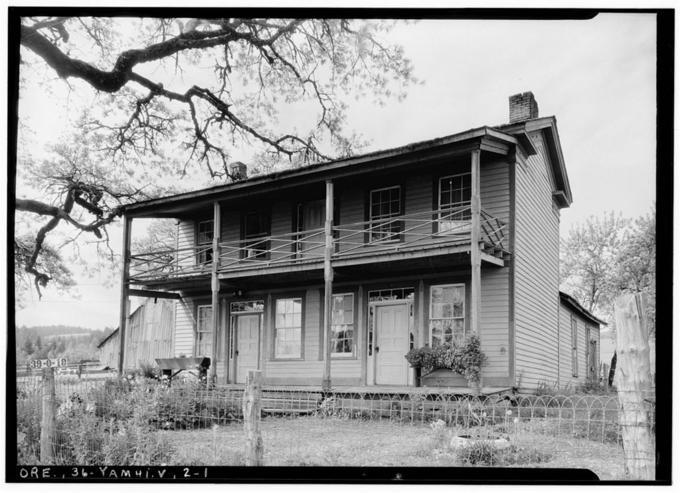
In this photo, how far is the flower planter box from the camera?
1469 cm

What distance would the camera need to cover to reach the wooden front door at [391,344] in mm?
16172

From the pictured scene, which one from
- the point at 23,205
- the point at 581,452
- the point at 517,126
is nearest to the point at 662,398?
the point at 581,452

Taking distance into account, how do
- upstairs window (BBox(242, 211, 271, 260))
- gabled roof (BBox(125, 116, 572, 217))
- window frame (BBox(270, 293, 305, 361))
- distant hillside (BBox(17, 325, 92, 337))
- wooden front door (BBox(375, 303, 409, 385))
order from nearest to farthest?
distant hillside (BBox(17, 325, 92, 337))
gabled roof (BBox(125, 116, 572, 217))
wooden front door (BBox(375, 303, 409, 385))
window frame (BBox(270, 293, 305, 361))
upstairs window (BBox(242, 211, 271, 260))

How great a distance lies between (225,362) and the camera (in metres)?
19.6

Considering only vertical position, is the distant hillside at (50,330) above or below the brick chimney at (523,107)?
below

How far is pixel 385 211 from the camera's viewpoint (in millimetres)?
16922

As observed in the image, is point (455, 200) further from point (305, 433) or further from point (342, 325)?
point (305, 433)

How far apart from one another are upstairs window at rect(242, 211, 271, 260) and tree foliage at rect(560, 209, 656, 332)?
9806mm

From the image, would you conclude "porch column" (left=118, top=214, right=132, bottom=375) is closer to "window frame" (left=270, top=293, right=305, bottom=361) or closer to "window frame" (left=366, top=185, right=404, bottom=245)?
"window frame" (left=270, top=293, right=305, bottom=361)

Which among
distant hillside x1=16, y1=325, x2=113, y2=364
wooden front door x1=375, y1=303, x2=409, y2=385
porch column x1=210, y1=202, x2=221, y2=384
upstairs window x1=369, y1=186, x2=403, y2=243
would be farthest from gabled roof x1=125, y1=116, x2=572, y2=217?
distant hillside x1=16, y1=325, x2=113, y2=364

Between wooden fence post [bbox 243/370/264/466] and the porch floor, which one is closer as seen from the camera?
wooden fence post [bbox 243/370/264/466]

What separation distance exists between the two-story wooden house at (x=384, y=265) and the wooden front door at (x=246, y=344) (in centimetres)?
4

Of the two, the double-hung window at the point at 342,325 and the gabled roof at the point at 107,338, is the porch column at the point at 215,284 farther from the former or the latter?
the gabled roof at the point at 107,338

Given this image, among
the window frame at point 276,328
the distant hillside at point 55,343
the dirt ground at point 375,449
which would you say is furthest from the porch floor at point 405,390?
the distant hillside at point 55,343
